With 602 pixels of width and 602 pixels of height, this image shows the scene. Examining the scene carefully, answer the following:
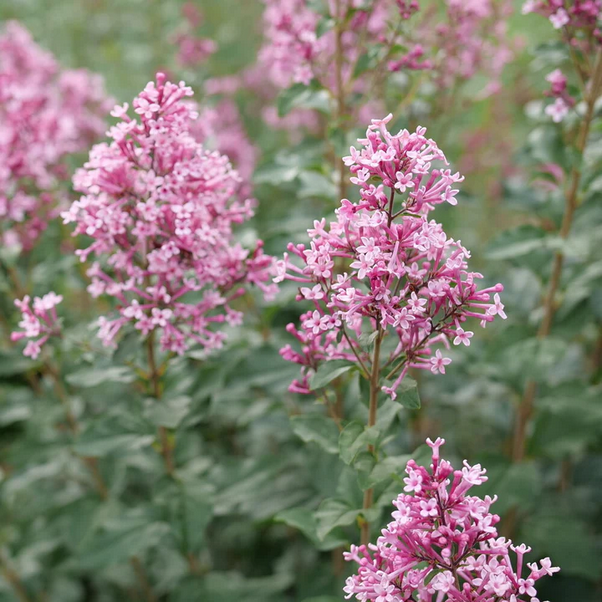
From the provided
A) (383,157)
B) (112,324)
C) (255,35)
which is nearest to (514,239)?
(383,157)

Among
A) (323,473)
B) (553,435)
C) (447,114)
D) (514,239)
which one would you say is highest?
(447,114)

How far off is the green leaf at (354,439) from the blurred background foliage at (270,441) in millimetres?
106

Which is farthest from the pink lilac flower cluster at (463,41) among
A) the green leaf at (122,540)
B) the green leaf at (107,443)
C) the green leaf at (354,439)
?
the green leaf at (122,540)

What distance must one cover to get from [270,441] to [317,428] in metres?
1.44

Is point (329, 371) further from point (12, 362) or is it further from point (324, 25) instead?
point (12, 362)

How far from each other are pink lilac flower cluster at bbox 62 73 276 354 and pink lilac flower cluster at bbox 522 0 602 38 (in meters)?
1.01

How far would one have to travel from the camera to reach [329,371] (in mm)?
1321

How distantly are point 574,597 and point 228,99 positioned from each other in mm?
2874

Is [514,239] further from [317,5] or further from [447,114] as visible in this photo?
[317,5]

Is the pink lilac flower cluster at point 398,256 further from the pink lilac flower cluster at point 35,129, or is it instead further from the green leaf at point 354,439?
the pink lilac flower cluster at point 35,129

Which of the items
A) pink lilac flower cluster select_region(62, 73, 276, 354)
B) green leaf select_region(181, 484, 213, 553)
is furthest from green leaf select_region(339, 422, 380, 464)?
green leaf select_region(181, 484, 213, 553)

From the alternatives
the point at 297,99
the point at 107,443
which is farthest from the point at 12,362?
the point at 297,99

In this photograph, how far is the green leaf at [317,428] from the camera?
1462 mm

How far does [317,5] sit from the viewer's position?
209 centimetres
